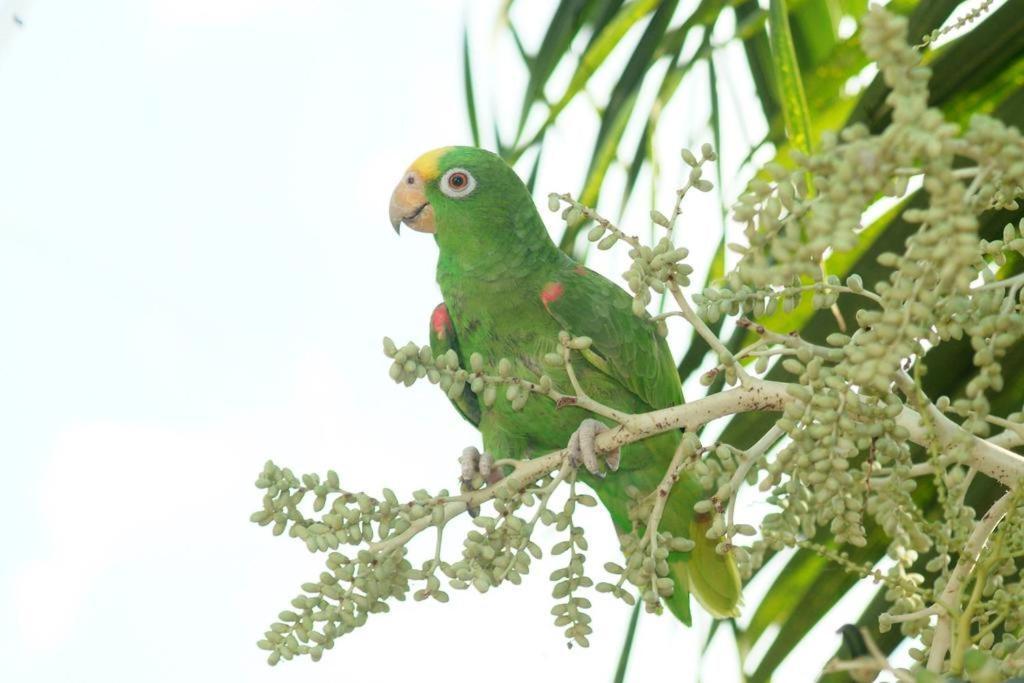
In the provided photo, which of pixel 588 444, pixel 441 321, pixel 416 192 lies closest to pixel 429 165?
pixel 416 192

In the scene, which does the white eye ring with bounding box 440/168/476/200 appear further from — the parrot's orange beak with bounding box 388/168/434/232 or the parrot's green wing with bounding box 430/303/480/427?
the parrot's green wing with bounding box 430/303/480/427

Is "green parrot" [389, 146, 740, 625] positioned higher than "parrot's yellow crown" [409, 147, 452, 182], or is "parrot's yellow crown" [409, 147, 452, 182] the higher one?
"parrot's yellow crown" [409, 147, 452, 182]

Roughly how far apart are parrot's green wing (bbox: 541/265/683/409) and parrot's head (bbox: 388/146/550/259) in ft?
0.39

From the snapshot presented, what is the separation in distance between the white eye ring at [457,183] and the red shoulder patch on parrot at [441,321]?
0.15 metres

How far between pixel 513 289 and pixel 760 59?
468mm

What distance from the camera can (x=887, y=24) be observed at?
52cm

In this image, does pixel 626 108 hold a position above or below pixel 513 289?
above

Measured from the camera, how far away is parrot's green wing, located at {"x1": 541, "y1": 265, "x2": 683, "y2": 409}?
1325 millimetres

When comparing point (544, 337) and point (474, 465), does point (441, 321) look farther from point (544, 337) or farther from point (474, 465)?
point (474, 465)

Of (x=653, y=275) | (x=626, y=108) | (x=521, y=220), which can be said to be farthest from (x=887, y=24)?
(x=521, y=220)

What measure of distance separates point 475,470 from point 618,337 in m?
0.25

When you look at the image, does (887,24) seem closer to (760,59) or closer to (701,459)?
(701,459)

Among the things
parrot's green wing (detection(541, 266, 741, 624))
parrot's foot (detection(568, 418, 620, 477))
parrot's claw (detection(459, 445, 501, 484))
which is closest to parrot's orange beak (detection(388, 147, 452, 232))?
Result: parrot's green wing (detection(541, 266, 741, 624))

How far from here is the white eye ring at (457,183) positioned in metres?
1.45
